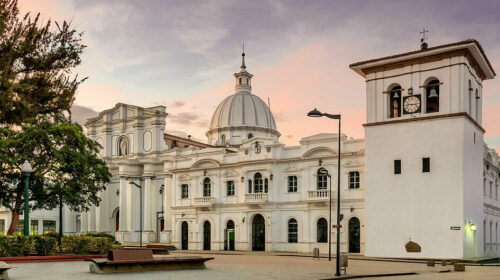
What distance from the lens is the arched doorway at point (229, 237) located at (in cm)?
5450

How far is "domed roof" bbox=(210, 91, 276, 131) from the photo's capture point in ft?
278

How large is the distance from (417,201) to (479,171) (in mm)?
5845

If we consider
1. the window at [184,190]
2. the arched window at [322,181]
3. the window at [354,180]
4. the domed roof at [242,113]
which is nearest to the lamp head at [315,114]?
the window at [354,180]

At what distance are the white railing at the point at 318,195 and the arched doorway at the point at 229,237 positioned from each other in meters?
8.91

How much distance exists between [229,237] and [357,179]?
13.6 m

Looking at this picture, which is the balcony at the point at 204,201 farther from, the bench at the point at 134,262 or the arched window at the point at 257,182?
the bench at the point at 134,262

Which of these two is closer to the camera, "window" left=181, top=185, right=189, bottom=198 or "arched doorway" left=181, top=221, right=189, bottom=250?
"arched doorway" left=181, top=221, right=189, bottom=250

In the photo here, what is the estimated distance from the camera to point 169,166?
60500 mm

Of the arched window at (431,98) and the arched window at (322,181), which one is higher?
the arched window at (431,98)

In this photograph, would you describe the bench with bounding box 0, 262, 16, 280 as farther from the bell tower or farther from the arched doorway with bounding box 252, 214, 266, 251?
the arched doorway with bounding box 252, 214, 266, 251

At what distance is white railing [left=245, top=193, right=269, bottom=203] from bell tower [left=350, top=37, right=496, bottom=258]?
11331 millimetres

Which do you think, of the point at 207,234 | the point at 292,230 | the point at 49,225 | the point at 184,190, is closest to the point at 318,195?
the point at 292,230

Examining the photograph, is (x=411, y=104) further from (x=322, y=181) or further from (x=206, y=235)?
(x=206, y=235)

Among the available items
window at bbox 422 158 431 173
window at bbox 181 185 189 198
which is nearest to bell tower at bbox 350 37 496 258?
window at bbox 422 158 431 173
